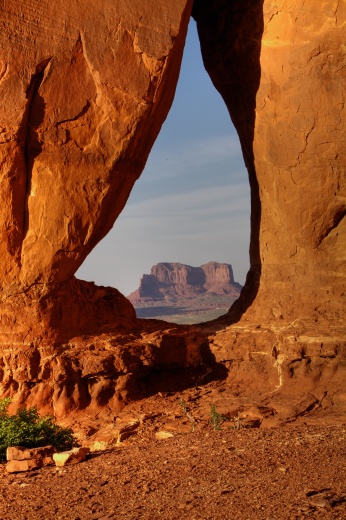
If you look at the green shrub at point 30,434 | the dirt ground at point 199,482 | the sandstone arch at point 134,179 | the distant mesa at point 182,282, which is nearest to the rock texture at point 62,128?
the sandstone arch at point 134,179

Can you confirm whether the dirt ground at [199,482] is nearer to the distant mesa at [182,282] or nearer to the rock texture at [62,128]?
the rock texture at [62,128]

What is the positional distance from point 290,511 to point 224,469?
1.08 meters

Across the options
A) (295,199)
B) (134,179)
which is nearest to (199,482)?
(134,179)

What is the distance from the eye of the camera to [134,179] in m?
9.82

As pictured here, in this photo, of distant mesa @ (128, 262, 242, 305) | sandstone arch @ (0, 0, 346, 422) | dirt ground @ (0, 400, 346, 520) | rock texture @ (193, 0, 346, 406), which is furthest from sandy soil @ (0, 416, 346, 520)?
distant mesa @ (128, 262, 242, 305)

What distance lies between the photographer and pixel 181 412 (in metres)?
8.83

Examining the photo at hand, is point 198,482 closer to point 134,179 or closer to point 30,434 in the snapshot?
point 30,434

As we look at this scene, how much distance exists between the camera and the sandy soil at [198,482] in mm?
4805

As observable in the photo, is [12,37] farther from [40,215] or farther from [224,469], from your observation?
[224,469]

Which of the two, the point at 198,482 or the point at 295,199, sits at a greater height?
the point at 295,199

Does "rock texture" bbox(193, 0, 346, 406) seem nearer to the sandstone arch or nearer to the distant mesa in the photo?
the sandstone arch

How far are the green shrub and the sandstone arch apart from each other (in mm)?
1388

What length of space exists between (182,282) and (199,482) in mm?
68832

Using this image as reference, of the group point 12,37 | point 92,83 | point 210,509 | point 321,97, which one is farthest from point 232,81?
point 210,509
